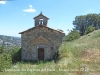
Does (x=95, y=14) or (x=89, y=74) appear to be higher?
(x=95, y=14)

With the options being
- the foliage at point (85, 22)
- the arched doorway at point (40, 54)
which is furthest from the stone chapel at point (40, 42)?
the foliage at point (85, 22)

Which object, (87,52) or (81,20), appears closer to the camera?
(87,52)

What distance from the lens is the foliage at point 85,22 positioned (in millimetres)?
60469

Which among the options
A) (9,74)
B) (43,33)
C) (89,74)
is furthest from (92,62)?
(43,33)

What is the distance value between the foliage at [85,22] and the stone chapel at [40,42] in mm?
39695

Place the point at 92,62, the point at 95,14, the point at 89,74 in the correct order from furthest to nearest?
the point at 95,14 < the point at 92,62 < the point at 89,74

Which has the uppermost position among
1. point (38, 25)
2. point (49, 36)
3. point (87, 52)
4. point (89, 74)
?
point (38, 25)

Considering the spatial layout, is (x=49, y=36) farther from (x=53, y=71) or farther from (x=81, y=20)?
(x=81, y=20)

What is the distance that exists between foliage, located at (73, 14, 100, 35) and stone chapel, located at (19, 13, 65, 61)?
3970 centimetres

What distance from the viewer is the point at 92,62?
16.3 m

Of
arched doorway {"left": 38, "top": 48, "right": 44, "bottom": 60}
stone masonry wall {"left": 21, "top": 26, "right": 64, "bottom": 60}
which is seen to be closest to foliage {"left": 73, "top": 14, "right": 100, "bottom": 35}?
stone masonry wall {"left": 21, "top": 26, "right": 64, "bottom": 60}

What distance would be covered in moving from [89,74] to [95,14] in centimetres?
5043

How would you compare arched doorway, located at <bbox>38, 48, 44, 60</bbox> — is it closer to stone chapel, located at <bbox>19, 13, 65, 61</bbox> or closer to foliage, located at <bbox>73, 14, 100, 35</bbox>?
stone chapel, located at <bbox>19, 13, 65, 61</bbox>

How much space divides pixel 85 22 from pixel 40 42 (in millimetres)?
42954
